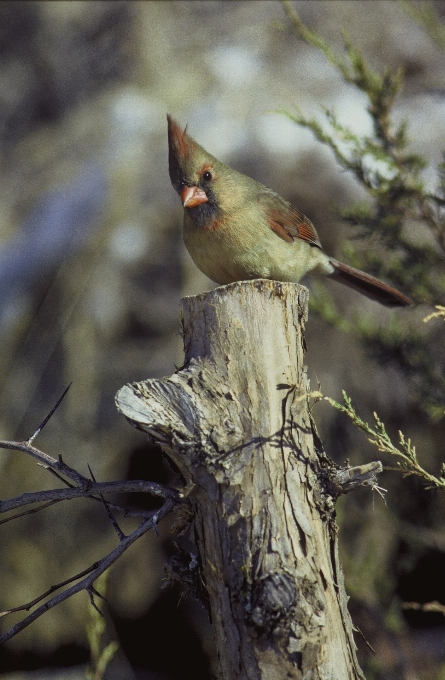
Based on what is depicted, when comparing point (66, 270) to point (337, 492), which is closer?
point (337, 492)

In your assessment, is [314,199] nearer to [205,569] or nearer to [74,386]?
[74,386]

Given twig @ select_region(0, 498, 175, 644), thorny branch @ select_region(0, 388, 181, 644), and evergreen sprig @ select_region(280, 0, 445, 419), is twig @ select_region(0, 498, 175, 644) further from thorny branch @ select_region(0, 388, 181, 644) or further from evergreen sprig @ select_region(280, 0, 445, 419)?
evergreen sprig @ select_region(280, 0, 445, 419)

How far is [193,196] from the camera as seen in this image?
3166mm

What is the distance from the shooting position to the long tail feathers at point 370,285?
12.0ft

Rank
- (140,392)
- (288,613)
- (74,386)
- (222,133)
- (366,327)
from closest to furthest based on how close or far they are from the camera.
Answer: (288,613), (140,392), (366,327), (74,386), (222,133)

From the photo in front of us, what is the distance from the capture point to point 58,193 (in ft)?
20.6

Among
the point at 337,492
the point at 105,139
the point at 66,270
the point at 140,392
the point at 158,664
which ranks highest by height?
the point at 105,139

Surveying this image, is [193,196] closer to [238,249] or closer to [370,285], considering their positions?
[238,249]

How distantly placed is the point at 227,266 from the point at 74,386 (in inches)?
105

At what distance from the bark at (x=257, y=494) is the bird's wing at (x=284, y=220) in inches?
41.9

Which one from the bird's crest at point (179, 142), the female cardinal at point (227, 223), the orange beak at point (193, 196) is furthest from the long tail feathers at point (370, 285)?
the bird's crest at point (179, 142)

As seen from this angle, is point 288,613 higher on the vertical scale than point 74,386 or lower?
lower

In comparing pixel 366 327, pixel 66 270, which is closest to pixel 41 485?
pixel 66 270

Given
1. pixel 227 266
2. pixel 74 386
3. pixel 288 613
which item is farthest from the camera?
pixel 74 386
